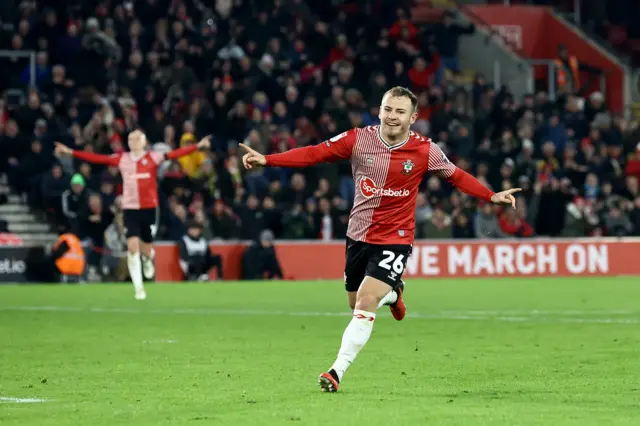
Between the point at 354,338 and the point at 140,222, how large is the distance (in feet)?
40.1

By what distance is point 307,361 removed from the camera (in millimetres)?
12305

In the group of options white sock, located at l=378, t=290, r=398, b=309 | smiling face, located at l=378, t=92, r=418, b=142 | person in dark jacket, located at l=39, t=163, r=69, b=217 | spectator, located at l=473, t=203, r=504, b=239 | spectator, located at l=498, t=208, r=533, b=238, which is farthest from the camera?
spectator, located at l=498, t=208, r=533, b=238


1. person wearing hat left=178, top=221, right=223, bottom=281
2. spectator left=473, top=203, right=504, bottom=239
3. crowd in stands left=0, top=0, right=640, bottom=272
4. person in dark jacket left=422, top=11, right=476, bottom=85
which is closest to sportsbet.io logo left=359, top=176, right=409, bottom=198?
person wearing hat left=178, top=221, right=223, bottom=281

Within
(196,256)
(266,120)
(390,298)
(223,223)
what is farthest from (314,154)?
(266,120)

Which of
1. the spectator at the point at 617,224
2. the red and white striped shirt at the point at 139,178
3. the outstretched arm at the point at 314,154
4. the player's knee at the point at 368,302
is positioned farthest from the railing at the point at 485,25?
the player's knee at the point at 368,302

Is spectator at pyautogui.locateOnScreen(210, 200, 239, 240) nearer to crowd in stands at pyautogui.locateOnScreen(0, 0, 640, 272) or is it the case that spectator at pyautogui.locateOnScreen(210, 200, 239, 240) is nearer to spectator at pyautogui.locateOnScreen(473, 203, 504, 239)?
crowd in stands at pyautogui.locateOnScreen(0, 0, 640, 272)

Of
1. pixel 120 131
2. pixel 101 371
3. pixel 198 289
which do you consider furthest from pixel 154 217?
pixel 101 371

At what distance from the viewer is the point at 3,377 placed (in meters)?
11.0

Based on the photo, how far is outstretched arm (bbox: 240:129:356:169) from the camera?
32.6 ft

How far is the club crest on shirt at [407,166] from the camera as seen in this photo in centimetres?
1034

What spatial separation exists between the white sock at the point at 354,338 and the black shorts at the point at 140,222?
12.0 meters

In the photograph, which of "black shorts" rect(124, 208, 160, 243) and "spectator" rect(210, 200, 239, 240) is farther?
"spectator" rect(210, 200, 239, 240)

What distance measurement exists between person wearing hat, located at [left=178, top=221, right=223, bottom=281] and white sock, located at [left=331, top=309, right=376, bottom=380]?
1729 cm

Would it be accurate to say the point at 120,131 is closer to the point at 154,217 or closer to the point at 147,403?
the point at 154,217
